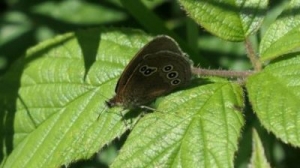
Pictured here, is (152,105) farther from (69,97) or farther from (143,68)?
(69,97)

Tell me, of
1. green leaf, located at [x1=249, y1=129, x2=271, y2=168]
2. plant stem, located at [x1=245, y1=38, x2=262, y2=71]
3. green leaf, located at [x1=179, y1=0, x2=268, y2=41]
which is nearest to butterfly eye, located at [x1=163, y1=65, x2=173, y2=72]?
green leaf, located at [x1=179, y1=0, x2=268, y2=41]

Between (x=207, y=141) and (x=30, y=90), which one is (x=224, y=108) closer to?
(x=207, y=141)

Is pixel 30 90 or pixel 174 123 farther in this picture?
pixel 30 90

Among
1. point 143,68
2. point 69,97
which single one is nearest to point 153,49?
point 143,68

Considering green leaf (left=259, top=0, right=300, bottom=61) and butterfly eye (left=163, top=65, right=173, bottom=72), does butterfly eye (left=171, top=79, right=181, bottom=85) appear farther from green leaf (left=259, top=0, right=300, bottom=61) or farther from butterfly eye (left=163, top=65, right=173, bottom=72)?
green leaf (left=259, top=0, right=300, bottom=61)

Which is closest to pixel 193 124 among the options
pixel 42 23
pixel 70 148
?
pixel 70 148

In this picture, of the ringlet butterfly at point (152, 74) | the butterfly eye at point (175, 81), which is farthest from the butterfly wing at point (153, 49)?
the butterfly eye at point (175, 81)

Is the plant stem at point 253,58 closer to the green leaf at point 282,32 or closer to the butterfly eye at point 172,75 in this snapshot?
the green leaf at point 282,32
